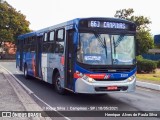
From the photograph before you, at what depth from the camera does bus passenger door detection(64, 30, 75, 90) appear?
1215cm

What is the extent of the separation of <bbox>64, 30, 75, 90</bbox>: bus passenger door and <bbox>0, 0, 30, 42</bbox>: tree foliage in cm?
5026

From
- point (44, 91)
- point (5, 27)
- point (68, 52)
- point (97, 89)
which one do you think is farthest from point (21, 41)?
point (5, 27)

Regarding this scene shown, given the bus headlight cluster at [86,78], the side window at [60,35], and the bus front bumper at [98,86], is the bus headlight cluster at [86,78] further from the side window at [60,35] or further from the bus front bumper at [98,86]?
the side window at [60,35]

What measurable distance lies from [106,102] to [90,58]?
1903mm

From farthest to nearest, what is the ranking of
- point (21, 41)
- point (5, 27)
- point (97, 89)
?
point (5, 27)
point (21, 41)
point (97, 89)

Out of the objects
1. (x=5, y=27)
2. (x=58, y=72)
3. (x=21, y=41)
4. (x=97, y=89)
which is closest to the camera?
(x=97, y=89)

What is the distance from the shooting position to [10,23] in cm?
6412

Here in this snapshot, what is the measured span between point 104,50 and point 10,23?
54738 millimetres

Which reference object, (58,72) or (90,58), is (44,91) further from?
(90,58)

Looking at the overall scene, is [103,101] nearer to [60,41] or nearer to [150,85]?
[60,41]

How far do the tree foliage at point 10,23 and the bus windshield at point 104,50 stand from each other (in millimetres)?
51429

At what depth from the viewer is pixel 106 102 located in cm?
1232

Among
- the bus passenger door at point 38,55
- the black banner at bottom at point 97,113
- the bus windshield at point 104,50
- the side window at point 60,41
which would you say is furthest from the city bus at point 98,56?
the bus passenger door at point 38,55

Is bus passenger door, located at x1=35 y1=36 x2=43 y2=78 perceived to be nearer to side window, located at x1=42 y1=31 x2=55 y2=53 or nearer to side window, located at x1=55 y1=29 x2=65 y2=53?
side window, located at x1=42 y1=31 x2=55 y2=53
